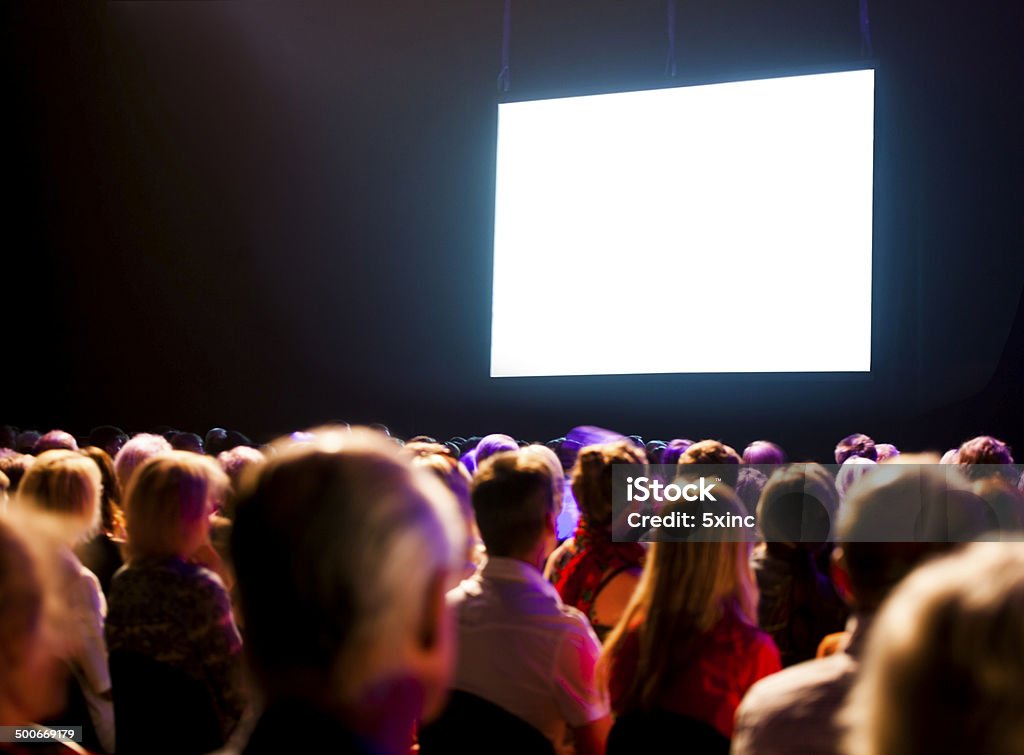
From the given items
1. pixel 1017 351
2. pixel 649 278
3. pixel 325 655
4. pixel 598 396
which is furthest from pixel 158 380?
pixel 325 655

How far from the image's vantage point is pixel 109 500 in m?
3.27

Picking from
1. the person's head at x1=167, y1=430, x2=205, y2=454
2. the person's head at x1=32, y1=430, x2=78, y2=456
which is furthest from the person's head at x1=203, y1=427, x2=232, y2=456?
the person's head at x1=32, y1=430, x2=78, y2=456

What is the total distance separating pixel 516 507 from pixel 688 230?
6.08m

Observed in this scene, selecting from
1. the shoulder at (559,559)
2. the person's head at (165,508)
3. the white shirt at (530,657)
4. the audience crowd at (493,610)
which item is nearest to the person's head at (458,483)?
the audience crowd at (493,610)

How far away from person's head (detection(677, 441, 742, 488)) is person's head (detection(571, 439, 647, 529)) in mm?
491

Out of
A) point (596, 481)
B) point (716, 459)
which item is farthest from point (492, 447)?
point (596, 481)

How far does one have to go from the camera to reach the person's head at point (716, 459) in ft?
10.5

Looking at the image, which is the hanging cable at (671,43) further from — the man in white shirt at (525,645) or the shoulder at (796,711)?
the shoulder at (796,711)

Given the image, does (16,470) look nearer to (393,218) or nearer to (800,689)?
(800,689)

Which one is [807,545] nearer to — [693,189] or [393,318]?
[693,189]

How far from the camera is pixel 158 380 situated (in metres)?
9.94

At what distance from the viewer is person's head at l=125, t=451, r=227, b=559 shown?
2270mm

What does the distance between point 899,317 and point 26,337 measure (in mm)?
8395

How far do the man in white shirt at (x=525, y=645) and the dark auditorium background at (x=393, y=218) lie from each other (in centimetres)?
577
